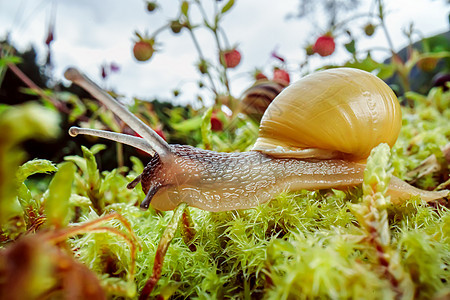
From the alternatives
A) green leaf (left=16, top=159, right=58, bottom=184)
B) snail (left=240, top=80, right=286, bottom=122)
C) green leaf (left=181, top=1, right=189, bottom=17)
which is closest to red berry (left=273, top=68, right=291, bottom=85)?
snail (left=240, top=80, right=286, bottom=122)

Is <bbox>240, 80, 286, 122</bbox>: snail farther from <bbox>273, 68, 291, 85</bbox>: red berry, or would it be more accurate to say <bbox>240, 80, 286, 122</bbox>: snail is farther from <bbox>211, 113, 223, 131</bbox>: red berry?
<bbox>211, 113, 223, 131</bbox>: red berry

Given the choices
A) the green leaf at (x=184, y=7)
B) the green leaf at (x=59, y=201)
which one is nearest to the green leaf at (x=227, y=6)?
the green leaf at (x=184, y=7)

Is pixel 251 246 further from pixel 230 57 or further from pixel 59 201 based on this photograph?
pixel 230 57

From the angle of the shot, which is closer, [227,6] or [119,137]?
[119,137]

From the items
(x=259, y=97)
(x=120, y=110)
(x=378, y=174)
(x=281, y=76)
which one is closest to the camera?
(x=378, y=174)

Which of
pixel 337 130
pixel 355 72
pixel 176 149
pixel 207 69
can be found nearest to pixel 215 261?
pixel 176 149

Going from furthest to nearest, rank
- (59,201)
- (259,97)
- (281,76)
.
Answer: (281,76) → (259,97) → (59,201)

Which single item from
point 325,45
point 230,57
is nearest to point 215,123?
point 230,57

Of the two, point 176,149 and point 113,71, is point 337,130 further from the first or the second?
point 113,71
